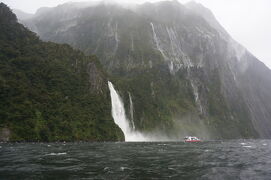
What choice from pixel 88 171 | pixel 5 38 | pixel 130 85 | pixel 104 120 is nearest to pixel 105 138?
pixel 104 120

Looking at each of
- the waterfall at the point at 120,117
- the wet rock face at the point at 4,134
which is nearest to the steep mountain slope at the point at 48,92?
the wet rock face at the point at 4,134

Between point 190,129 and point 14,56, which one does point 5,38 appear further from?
point 190,129

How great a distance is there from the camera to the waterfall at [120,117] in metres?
141

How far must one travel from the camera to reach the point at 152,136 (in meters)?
168

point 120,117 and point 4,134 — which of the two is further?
point 120,117

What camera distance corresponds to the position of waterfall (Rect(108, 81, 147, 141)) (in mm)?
141375

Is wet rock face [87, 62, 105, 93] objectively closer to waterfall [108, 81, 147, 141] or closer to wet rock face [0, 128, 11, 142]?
waterfall [108, 81, 147, 141]

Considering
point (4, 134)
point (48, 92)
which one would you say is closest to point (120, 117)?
point (48, 92)

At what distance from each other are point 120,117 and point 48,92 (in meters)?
41.3

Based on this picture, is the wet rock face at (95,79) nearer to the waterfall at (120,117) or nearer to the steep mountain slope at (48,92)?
the steep mountain slope at (48,92)

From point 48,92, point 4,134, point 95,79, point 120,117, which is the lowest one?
point 4,134

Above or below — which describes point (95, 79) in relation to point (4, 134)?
above

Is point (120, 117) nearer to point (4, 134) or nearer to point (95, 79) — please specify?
point (95, 79)

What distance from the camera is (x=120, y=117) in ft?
472
